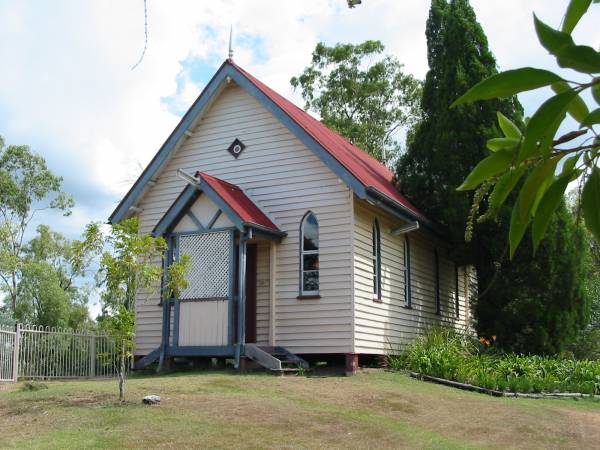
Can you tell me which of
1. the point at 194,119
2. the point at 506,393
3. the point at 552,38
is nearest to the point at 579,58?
the point at 552,38

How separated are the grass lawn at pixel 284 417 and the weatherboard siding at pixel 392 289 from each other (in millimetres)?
2669

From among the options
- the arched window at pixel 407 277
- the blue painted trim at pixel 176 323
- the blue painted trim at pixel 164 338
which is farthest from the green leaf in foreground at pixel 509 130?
the arched window at pixel 407 277

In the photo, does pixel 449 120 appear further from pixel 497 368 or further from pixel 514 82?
pixel 514 82

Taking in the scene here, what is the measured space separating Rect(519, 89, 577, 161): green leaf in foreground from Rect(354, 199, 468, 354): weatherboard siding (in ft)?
50.9

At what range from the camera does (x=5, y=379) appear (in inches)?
717

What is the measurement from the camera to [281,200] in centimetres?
1819

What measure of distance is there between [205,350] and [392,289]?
17.1 feet

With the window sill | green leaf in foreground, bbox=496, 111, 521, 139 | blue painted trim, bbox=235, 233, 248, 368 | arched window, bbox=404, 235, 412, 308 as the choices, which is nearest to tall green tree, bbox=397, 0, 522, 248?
arched window, bbox=404, 235, 412, 308

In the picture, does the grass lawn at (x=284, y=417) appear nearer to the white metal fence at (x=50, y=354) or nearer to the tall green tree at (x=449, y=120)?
the white metal fence at (x=50, y=354)

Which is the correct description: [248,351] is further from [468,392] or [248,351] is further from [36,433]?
[36,433]

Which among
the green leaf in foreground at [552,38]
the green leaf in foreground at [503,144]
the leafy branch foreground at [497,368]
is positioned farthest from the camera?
the leafy branch foreground at [497,368]

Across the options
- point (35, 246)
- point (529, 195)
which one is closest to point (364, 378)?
point (529, 195)

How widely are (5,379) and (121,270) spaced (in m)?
7.38

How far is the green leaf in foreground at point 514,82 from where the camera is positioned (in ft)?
4.30
